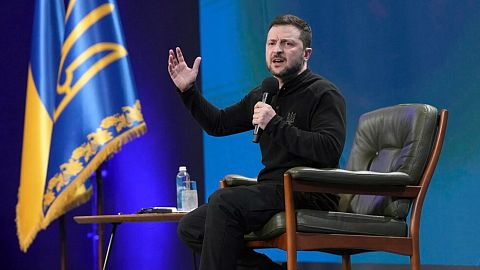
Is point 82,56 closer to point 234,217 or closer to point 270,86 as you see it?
point 270,86

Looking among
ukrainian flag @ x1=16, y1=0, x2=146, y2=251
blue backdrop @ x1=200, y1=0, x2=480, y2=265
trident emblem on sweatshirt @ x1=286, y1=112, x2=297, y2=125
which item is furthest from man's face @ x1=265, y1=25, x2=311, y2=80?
ukrainian flag @ x1=16, y1=0, x2=146, y2=251

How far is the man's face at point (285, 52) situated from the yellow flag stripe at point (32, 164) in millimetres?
1581

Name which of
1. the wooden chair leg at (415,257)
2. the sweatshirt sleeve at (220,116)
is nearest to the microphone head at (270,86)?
the sweatshirt sleeve at (220,116)

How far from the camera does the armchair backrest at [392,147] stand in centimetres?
273

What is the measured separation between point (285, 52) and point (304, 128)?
337 millimetres

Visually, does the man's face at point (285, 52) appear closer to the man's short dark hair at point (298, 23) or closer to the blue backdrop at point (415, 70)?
the man's short dark hair at point (298, 23)

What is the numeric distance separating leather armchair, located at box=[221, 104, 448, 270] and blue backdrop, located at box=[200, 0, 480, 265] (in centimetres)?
83

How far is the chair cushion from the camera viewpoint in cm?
258

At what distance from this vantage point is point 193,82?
10.3ft

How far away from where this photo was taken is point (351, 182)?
2590mm

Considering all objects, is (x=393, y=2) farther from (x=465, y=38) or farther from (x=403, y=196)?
(x=403, y=196)

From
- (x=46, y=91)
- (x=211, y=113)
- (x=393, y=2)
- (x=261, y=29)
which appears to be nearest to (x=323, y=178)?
(x=211, y=113)

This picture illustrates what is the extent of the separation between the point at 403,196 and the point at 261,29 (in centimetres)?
227

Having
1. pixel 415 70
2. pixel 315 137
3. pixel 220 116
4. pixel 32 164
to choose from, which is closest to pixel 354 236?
pixel 315 137
